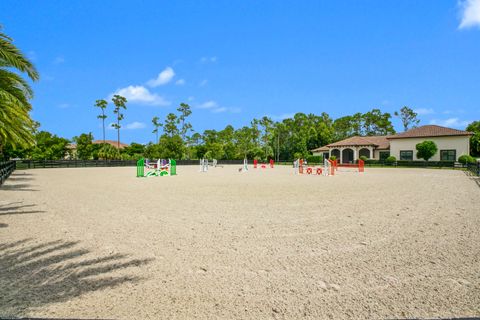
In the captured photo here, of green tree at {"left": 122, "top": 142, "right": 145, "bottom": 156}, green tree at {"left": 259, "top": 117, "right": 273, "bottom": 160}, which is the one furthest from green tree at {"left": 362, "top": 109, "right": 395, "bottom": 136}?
green tree at {"left": 122, "top": 142, "right": 145, "bottom": 156}

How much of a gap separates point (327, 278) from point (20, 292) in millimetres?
3715

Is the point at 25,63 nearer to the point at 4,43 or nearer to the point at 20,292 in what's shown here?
the point at 4,43

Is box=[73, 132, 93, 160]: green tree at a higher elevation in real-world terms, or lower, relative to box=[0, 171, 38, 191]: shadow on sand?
higher

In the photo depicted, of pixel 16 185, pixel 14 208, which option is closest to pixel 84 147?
pixel 16 185

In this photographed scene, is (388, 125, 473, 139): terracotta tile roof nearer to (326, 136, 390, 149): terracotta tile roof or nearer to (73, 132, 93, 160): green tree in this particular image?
(326, 136, 390, 149): terracotta tile roof

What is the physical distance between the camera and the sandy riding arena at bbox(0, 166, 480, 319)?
315 cm

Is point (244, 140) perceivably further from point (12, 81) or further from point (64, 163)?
point (12, 81)

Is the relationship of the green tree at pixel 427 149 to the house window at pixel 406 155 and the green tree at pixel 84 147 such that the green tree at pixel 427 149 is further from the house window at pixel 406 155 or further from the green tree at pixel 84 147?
the green tree at pixel 84 147

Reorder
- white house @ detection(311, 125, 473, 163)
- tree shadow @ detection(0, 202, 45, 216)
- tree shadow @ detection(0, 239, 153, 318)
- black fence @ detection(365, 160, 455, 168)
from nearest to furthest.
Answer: tree shadow @ detection(0, 239, 153, 318), tree shadow @ detection(0, 202, 45, 216), black fence @ detection(365, 160, 455, 168), white house @ detection(311, 125, 473, 163)

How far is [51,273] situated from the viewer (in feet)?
13.1

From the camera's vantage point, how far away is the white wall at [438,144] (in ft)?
144

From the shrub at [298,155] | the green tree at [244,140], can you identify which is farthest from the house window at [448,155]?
the green tree at [244,140]

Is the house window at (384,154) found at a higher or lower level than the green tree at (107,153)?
lower

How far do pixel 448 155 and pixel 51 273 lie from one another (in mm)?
53661
